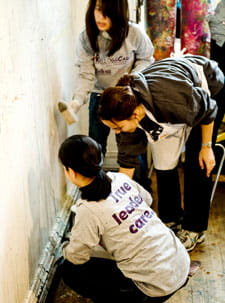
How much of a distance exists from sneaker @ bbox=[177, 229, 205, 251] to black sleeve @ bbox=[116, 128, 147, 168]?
1.48ft

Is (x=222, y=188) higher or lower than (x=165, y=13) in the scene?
lower

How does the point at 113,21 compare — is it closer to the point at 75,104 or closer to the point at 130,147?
the point at 75,104

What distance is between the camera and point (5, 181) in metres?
1.34

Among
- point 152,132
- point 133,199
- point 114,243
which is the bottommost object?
point 114,243

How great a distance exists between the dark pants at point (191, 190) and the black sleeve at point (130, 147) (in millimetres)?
182

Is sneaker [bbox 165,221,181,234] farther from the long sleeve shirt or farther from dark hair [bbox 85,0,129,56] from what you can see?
dark hair [bbox 85,0,129,56]

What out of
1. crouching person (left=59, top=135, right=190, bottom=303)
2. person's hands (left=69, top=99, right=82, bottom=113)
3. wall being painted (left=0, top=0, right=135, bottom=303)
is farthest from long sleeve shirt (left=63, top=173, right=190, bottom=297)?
person's hands (left=69, top=99, right=82, bottom=113)

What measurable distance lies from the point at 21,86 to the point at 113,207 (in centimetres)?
48

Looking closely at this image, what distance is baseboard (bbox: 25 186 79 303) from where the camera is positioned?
166 centimetres

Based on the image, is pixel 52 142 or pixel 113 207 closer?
pixel 113 207

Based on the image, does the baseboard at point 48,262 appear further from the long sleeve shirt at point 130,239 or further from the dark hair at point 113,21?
the dark hair at point 113,21

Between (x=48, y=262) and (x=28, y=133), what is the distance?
567mm

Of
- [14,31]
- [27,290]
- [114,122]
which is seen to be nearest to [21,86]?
[14,31]

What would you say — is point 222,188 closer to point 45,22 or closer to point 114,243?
point 114,243
